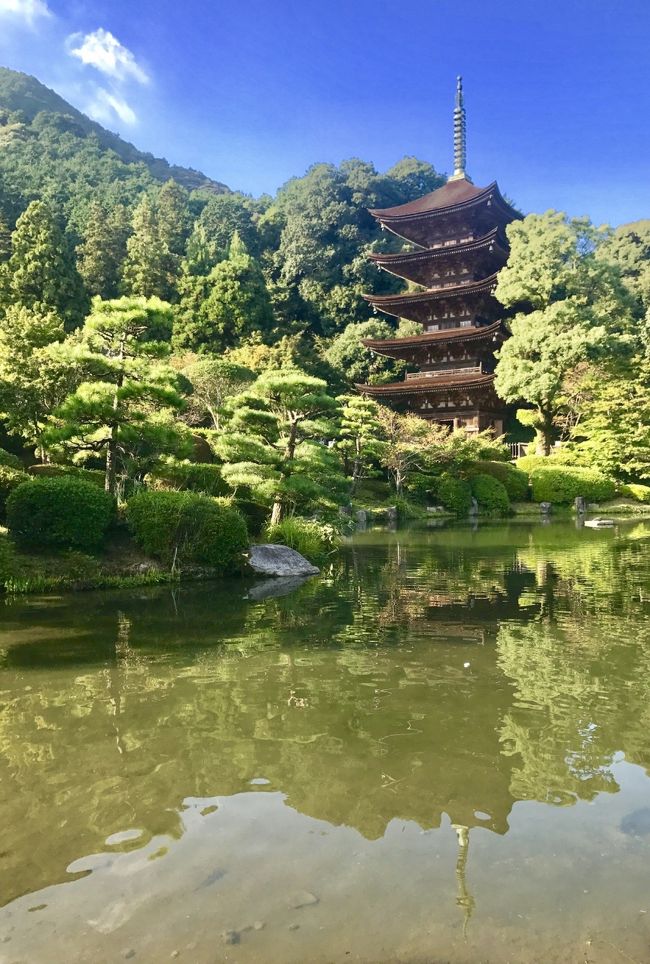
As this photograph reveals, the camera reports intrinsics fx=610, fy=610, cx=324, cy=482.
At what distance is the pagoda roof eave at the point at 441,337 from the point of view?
3375 centimetres

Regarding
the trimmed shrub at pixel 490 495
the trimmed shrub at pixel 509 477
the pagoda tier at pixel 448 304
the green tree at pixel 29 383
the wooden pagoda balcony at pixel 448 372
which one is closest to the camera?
the green tree at pixel 29 383

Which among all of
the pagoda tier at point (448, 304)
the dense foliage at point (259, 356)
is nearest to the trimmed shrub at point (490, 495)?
the dense foliage at point (259, 356)

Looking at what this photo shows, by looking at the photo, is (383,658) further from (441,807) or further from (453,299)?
(453,299)

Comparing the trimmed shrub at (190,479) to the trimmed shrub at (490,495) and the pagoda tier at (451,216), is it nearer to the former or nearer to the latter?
the trimmed shrub at (490,495)

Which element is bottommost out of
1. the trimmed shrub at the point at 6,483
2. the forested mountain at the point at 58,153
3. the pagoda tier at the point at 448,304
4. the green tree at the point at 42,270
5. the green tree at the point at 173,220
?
the trimmed shrub at the point at 6,483

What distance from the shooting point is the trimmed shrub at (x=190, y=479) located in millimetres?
14648

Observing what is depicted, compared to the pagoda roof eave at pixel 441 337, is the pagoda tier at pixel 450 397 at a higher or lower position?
lower

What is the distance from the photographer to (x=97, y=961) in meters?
2.25

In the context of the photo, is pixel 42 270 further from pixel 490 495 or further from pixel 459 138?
pixel 459 138

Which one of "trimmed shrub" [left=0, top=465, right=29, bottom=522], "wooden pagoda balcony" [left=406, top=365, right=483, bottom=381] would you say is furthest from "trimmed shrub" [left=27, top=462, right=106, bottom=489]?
"wooden pagoda balcony" [left=406, top=365, right=483, bottom=381]

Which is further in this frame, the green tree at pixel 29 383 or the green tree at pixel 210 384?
the green tree at pixel 210 384

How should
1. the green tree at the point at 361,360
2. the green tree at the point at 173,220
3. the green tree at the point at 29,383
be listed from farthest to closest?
1. the green tree at the point at 173,220
2. the green tree at the point at 361,360
3. the green tree at the point at 29,383

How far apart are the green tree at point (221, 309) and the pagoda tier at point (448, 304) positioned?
29.6ft

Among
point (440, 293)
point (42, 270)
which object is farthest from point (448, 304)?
point (42, 270)
